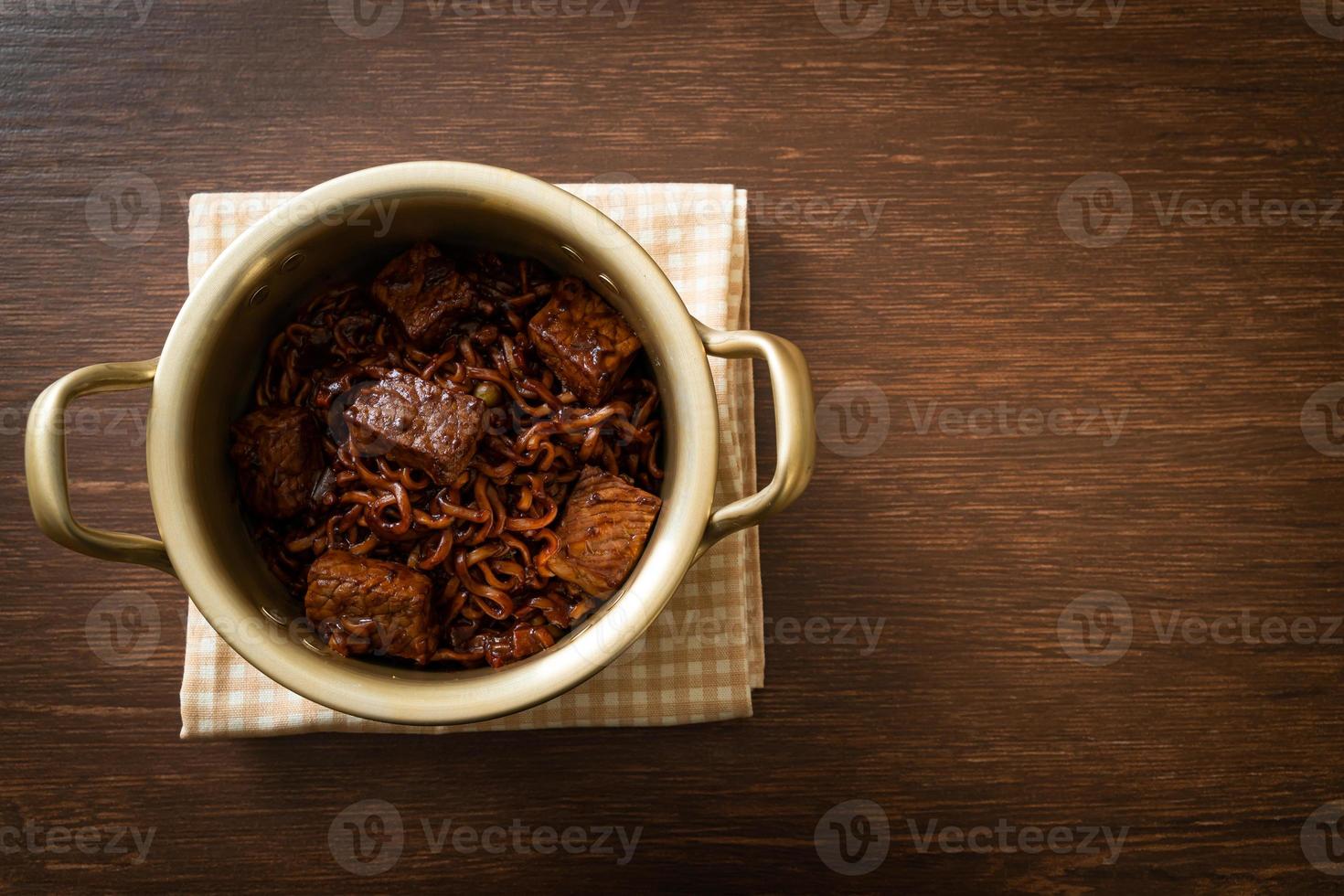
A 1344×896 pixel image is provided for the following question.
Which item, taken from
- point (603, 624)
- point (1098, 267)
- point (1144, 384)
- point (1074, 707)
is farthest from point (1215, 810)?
point (603, 624)

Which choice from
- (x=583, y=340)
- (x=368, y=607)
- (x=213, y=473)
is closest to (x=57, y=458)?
(x=213, y=473)

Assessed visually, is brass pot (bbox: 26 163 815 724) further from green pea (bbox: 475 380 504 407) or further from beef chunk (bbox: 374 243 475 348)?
green pea (bbox: 475 380 504 407)

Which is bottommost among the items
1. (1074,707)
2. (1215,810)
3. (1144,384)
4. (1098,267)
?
(1215,810)

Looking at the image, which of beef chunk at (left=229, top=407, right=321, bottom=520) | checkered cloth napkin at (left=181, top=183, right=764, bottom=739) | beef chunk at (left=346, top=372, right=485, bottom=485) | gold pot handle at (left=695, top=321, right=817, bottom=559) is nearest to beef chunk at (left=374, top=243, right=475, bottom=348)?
beef chunk at (left=346, top=372, right=485, bottom=485)

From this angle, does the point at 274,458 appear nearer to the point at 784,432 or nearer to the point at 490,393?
the point at 490,393

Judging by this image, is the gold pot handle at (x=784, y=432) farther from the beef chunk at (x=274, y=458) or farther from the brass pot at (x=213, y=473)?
the beef chunk at (x=274, y=458)

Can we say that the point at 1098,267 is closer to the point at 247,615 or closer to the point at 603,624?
the point at 603,624

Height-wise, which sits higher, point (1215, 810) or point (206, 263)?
point (206, 263)
